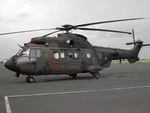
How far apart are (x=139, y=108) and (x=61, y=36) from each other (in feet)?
40.7

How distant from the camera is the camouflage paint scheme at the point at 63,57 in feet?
51.1

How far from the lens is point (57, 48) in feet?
56.6

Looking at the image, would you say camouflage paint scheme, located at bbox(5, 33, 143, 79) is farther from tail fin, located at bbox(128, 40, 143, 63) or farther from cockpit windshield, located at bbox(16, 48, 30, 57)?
tail fin, located at bbox(128, 40, 143, 63)

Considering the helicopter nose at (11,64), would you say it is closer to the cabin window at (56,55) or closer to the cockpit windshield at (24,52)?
the cockpit windshield at (24,52)

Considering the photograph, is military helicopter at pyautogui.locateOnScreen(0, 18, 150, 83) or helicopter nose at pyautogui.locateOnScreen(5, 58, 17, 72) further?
military helicopter at pyautogui.locateOnScreen(0, 18, 150, 83)

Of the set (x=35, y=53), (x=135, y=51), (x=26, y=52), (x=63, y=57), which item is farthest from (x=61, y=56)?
(x=135, y=51)

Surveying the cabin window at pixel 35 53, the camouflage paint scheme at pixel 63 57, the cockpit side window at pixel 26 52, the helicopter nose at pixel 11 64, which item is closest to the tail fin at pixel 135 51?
the camouflage paint scheme at pixel 63 57

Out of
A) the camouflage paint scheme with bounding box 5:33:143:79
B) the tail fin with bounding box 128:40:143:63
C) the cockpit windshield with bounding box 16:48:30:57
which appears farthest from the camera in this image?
the tail fin with bounding box 128:40:143:63

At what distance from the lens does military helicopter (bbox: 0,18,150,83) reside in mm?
15620

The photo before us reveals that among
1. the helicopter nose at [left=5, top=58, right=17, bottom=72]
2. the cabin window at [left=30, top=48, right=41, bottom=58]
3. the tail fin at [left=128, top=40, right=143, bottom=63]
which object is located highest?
the cabin window at [left=30, top=48, right=41, bottom=58]

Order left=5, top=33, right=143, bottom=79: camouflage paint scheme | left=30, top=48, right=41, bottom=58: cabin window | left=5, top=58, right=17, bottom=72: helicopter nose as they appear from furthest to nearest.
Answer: left=30, top=48, right=41, bottom=58: cabin window < left=5, top=33, right=143, bottom=79: camouflage paint scheme < left=5, top=58, right=17, bottom=72: helicopter nose

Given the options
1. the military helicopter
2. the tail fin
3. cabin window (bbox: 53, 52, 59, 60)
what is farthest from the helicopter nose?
the tail fin

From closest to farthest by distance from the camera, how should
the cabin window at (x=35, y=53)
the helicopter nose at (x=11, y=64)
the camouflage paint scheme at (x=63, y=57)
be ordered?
1. the helicopter nose at (x=11, y=64)
2. the camouflage paint scheme at (x=63, y=57)
3. the cabin window at (x=35, y=53)

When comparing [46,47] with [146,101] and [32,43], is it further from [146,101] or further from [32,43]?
[146,101]
